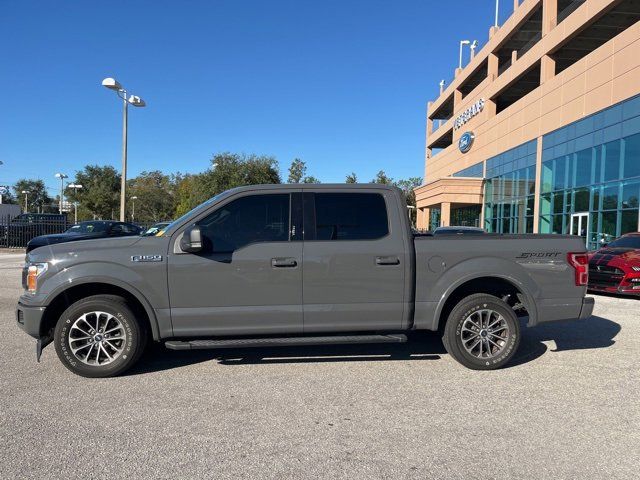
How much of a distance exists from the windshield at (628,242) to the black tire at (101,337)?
11.4 meters

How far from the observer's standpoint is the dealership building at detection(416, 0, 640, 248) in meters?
20.6

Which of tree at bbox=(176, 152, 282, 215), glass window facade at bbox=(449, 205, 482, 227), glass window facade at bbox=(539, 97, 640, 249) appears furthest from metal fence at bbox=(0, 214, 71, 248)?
glass window facade at bbox=(449, 205, 482, 227)

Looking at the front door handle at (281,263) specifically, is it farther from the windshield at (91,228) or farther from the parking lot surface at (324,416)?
the windshield at (91,228)

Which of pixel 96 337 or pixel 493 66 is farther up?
pixel 493 66

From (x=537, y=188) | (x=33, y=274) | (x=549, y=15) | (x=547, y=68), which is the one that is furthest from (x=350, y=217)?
(x=549, y=15)

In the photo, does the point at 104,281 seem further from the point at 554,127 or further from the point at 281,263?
the point at 554,127

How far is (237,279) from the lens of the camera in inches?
179

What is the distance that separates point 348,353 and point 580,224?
73.1 ft

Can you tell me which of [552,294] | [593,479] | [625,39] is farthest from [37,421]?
[625,39]

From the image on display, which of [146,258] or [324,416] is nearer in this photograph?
[324,416]

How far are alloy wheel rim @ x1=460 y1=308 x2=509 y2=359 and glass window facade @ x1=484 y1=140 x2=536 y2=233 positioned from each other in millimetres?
25362

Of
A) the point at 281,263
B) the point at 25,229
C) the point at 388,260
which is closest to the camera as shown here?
the point at 281,263

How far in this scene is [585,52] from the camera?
28844mm

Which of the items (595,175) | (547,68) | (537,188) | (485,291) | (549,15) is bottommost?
(485,291)
